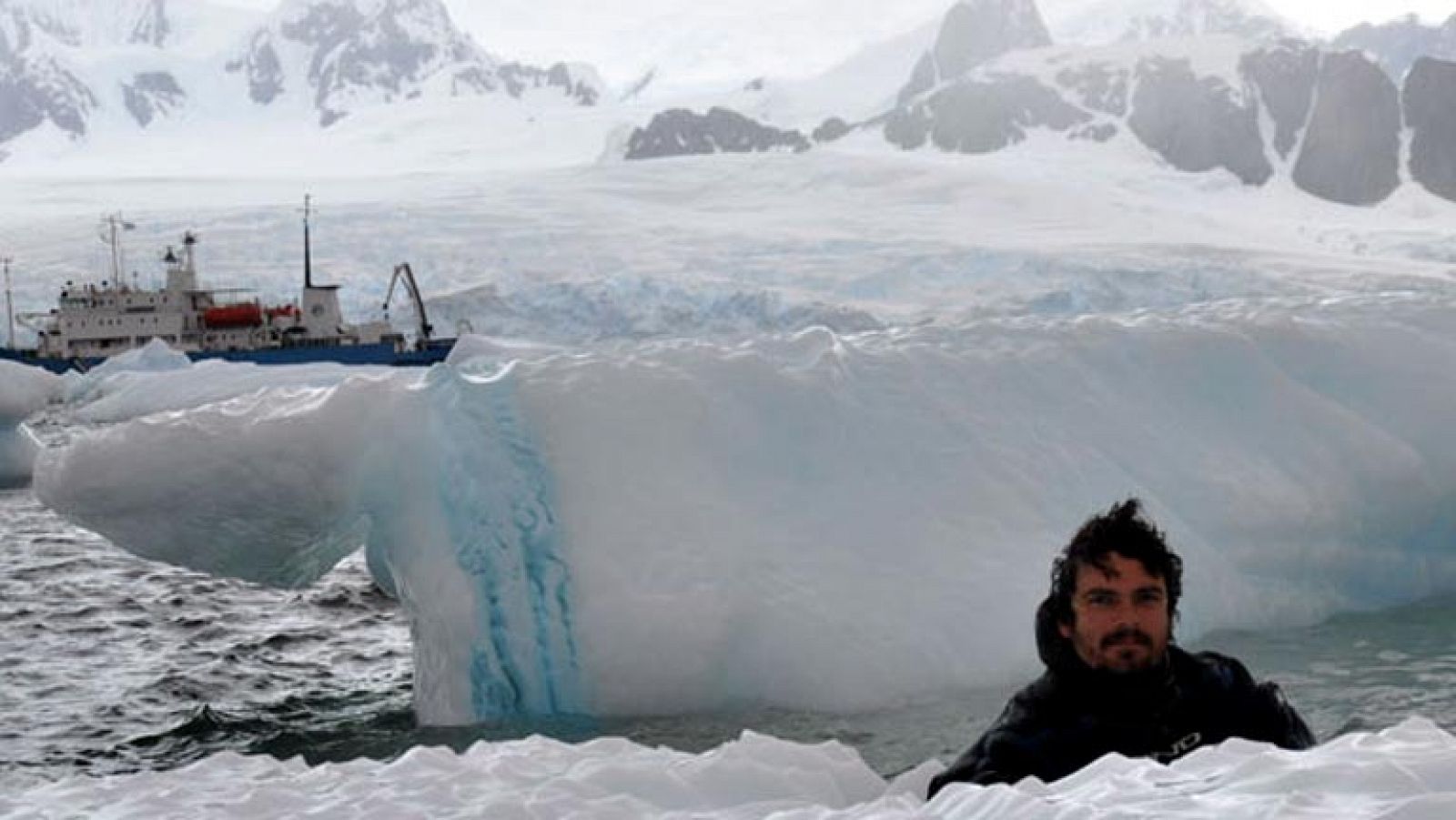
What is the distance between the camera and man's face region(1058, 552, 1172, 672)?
3.29 meters

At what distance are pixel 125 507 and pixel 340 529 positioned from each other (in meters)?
0.90

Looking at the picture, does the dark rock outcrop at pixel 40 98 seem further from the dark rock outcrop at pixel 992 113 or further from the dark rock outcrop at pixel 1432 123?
the dark rock outcrop at pixel 1432 123

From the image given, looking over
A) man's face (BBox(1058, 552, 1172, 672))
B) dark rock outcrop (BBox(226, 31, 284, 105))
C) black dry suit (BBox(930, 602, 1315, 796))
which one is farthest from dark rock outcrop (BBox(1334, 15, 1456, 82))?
dark rock outcrop (BBox(226, 31, 284, 105))

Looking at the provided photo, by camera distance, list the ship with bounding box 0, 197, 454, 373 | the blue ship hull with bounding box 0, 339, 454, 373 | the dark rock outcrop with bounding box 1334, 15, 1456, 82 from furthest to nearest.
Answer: the dark rock outcrop with bounding box 1334, 15, 1456, 82
the ship with bounding box 0, 197, 454, 373
the blue ship hull with bounding box 0, 339, 454, 373

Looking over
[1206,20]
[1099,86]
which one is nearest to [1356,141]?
[1099,86]

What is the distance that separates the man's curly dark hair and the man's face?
0.01m

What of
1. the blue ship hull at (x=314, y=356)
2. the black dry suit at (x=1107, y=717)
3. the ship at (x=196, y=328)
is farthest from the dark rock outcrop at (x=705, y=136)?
the black dry suit at (x=1107, y=717)

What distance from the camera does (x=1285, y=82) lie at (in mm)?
84500

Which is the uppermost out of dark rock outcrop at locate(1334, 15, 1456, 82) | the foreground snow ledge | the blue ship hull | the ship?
dark rock outcrop at locate(1334, 15, 1456, 82)

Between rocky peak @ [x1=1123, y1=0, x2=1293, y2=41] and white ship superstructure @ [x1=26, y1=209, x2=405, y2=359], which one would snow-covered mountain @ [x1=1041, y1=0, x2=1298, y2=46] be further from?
white ship superstructure @ [x1=26, y1=209, x2=405, y2=359]

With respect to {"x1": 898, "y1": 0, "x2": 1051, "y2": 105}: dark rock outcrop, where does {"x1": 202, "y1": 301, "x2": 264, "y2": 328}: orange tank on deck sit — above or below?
below

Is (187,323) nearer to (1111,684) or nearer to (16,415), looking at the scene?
(16,415)

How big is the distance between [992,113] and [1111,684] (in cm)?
8697

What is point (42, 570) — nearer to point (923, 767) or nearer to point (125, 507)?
point (125, 507)
